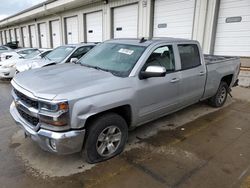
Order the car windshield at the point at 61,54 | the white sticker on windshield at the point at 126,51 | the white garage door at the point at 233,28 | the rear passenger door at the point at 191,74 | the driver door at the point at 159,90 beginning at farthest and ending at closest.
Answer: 1. the white garage door at the point at 233,28
2. the car windshield at the point at 61,54
3. the rear passenger door at the point at 191,74
4. the white sticker on windshield at the point at 126,51
5. the driver door at the point at 159,90

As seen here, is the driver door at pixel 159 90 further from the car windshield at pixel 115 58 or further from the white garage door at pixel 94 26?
the white garage door at pixel 94 26

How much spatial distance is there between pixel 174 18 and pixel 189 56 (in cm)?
656

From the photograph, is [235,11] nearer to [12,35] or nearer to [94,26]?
[94,26]

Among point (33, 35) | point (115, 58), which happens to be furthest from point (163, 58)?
point (33, 35)

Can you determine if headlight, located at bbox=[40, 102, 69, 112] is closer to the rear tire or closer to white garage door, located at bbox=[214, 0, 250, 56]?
the rear tire

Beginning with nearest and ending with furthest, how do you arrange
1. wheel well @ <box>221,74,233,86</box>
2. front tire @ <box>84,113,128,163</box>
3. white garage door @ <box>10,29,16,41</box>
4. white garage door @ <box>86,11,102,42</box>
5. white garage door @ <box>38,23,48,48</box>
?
1. front tire @ <box>84,113,128,163</box>
2. wheel well @ <box>221,74,233,86</box>
3. white garage door @ <box>86,11,102,42</box>
4. white garage door @ <box>38,23,48,48</box>
5. white garage door @ <box>10,29,16,41</box>

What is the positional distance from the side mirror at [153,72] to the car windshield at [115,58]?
226 mm

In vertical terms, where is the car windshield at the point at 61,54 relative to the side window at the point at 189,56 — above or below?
below

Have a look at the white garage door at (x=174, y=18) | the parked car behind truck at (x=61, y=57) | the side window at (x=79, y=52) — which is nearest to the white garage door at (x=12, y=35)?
the white garage door at (x=174, y=18)

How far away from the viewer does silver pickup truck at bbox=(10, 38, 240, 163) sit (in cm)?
260

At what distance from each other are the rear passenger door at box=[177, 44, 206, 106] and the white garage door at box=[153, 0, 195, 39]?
18.4ft

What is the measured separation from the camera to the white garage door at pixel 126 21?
12.1 metres

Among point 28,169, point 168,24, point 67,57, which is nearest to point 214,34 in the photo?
point 168,24

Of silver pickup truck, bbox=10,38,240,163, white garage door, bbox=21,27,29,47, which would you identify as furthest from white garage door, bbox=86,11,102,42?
white garage door, bbox=21,27,29,47
